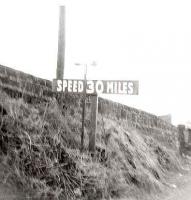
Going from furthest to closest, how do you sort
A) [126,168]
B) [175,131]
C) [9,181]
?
[175,131] → [126,168] → [9,181]

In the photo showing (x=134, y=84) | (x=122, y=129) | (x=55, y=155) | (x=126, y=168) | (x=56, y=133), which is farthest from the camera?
(x=122, y=129)

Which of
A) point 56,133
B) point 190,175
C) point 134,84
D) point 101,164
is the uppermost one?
point 134,84

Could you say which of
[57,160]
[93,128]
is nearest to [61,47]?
[93,128]

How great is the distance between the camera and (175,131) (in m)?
24.0

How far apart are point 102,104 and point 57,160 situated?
5565 mm

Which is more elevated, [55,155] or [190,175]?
[55,155]

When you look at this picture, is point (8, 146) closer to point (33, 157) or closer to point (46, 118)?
point (33, 157)

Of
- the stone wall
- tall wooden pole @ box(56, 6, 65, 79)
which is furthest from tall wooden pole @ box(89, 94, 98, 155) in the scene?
tall wooden pole @ box(56, 6, 65, 79)

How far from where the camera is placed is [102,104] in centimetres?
1380

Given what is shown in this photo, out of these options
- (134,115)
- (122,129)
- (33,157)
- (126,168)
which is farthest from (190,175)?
(33,157)

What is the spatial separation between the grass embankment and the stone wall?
0.32m

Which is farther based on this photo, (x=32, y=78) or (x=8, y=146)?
(x=32, y=78)

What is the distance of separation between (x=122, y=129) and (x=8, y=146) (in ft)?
21.7

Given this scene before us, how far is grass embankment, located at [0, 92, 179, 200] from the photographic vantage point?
7602mm
